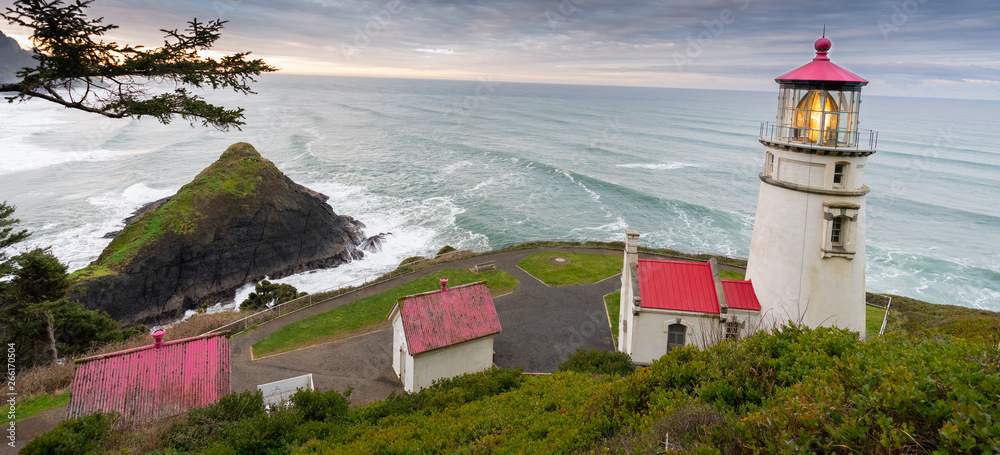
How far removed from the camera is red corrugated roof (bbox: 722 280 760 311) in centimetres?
1595

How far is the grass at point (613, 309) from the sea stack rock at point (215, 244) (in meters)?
22.1

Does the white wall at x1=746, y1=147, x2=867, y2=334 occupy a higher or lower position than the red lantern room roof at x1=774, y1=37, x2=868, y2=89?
lower

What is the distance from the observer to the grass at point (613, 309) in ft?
71.1

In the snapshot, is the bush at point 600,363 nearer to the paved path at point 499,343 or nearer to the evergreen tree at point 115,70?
the paved path at point 499,343

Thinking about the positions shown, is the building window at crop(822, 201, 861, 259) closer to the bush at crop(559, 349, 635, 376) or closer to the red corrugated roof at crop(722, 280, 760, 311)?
the red corrugated roof at crop(722, 280, 760, 311)

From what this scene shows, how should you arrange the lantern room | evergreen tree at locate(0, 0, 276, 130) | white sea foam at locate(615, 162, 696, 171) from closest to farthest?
1. evergreen tree at locate(0, 0, 276, 130)
2. the lantern room
3. white sea foam at locate(615, 162, 696, 171)

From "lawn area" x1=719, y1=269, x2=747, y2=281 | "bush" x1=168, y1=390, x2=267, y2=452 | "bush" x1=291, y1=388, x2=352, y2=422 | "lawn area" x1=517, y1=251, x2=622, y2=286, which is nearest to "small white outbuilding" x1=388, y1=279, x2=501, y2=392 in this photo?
"bush" x1=291, y1=388, x2=352, y2=422

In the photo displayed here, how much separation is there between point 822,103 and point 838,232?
388 cm

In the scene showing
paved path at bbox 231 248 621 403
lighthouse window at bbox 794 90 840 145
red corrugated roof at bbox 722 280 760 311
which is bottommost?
paved path at bbox 231 248 621 403

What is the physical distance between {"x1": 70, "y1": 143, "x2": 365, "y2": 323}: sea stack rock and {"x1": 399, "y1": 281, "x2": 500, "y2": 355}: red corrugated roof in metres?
20.2

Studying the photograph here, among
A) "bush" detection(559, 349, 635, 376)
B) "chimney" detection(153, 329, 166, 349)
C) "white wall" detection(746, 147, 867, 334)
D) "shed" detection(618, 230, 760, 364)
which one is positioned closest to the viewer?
"chimney" detection(153, 329, 166, 349)

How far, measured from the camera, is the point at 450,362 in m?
17.4

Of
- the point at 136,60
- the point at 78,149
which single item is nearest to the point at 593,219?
the point at 136,60

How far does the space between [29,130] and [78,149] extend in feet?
93.2
